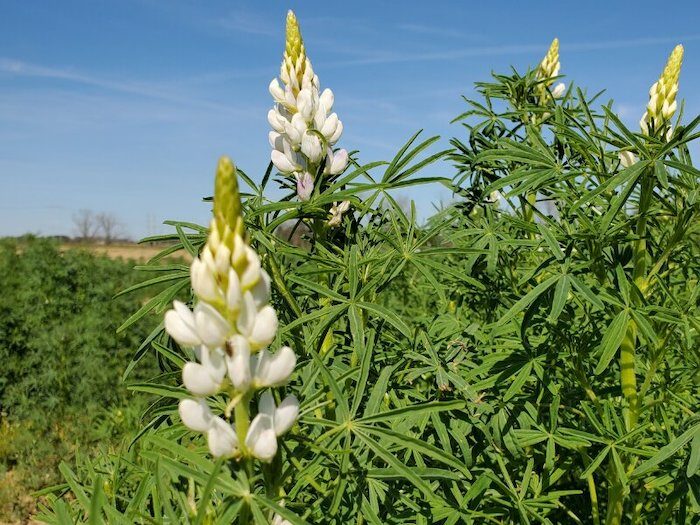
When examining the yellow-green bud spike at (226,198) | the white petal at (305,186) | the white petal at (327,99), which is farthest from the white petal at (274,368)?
the white petal at (327,99)

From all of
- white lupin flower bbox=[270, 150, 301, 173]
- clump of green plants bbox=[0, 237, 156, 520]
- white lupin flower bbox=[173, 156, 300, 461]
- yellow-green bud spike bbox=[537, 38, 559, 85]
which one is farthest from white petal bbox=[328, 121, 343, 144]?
clump of green plants bbox=[0, 237, 156, 520]

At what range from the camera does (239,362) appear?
35.4 inches

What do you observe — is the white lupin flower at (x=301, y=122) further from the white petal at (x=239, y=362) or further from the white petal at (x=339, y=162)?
the white petal at (x=239, y=362)

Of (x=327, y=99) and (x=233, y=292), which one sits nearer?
(x=233, y=292)

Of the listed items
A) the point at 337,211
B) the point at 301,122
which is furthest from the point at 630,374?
the point at 301,122

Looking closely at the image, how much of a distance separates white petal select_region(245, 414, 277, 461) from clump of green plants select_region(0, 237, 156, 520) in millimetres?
4685

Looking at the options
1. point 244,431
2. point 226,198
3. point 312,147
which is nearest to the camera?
point 226,198

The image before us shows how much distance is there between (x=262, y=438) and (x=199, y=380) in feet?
0.42

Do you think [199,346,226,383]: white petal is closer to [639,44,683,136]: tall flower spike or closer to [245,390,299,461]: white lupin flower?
[245,390,299,461]: white lupin flower

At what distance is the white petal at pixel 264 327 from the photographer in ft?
2.98

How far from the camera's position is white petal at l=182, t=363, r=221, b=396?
2.95 ft

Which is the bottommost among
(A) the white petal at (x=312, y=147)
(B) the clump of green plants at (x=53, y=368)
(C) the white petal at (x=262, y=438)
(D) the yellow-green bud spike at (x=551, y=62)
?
(B) the clump of green plants at (x=53, y=368)

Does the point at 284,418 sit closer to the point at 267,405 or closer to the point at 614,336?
the point at 267,405

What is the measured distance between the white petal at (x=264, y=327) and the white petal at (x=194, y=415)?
0.13 metres
